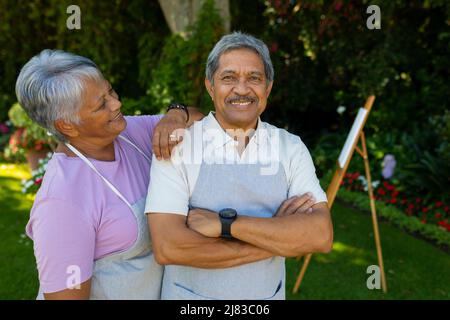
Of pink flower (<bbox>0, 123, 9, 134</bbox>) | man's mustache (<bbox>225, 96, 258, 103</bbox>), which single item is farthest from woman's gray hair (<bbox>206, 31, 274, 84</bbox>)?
pink flower (<bbox>0, 123, 9, 134</bbox>)

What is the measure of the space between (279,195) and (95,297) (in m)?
0.80

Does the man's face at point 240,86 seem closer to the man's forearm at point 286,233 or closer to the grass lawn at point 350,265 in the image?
the man's forearm at point 286,233

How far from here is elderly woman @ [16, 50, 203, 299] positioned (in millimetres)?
1488

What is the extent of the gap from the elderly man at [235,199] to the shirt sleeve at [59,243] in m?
0.26

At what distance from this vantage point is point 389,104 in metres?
7.38

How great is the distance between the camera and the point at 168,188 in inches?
66.1

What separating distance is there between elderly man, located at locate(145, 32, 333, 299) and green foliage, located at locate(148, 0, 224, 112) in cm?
322

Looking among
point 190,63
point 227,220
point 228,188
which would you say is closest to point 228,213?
point 227,220

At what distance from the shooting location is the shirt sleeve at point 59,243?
1468mm

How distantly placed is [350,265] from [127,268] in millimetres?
3241

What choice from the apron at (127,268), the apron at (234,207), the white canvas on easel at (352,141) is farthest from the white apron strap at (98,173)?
the white canvas on easel at (352,141)

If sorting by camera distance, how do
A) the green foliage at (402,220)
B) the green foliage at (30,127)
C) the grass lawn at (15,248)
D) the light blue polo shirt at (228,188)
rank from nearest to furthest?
the light blue polo shirt at (228,188)
the grass lawn at (15,248)
the green foliage at (402,220)
the green foliage at (30,127)

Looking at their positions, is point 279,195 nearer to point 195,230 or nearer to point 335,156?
point 195,230

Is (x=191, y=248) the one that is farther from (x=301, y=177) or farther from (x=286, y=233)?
(x=301, y=177)
